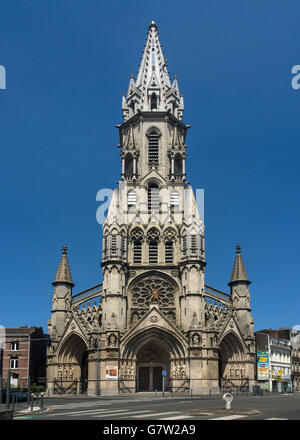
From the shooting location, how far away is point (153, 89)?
69.8 m

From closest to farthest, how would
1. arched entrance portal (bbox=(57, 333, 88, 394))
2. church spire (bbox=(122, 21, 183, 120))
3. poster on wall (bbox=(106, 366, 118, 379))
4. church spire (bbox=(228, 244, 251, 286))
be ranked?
1. poster on wall (bbox=(106, 366, 118, 379))
2. arched entrance portal (bbox=(57, 333, 88, 394))
3. church spire (bbox=(228, 244, 251, 286))
4. church spire (bbox=(122, 21, 183, 120))

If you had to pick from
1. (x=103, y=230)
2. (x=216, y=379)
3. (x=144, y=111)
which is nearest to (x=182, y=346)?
(x=216, y=379)

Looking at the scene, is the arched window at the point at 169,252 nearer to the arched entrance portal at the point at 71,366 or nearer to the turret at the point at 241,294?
the turret at the point at 241,294

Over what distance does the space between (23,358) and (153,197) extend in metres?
26.1

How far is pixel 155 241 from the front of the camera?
59.8 m

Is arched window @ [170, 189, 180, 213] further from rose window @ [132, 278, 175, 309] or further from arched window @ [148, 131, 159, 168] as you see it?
rose window @ [132, 278, 175, 309]

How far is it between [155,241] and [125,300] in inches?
309

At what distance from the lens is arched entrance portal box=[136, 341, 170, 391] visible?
5562 centimetres

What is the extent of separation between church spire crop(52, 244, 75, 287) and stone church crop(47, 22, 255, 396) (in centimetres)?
13

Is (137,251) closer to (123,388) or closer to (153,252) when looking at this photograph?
(153,252)

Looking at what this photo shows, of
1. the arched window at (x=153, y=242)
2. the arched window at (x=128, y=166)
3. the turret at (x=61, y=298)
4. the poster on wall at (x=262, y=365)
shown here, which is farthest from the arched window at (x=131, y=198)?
the poster on wall at (x=262, y=365)

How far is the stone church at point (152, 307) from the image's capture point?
53031 mm

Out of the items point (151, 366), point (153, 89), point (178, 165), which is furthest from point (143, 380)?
point (153, 89)

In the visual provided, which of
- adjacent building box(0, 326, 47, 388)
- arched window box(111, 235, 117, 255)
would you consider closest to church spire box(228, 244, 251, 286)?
arched window box(111, 235, 117, 255)
